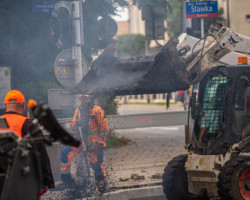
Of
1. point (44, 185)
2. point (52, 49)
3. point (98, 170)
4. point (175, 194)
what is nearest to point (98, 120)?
point (98, 170)

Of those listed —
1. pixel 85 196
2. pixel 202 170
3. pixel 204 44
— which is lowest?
pixel 85 196

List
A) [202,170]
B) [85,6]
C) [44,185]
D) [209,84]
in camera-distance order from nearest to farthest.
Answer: [44,185]
[202,170]
[209,84]
[85,6]

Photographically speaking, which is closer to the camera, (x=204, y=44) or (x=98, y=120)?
(x=204, y=44)

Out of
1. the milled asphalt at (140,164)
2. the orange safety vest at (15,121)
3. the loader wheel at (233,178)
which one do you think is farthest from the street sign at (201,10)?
the orange safety vest at (15,121)

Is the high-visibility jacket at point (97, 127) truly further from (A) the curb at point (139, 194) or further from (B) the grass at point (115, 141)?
(B) the grass at point (115, 141)

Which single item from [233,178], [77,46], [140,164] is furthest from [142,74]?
[140,164]

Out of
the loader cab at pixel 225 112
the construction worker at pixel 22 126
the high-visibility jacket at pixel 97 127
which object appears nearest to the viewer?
the construction worker at pixel 22 126

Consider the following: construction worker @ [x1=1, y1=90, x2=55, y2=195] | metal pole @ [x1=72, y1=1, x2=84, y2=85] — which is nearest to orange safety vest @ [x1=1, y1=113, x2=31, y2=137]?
construction worker @ [x1=1, y1=90, x2=55, y2=195]

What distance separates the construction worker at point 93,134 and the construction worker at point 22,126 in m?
3.40

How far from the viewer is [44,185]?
532cm

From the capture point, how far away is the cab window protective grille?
24.2 feet

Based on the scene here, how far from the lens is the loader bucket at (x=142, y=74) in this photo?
7.24 m

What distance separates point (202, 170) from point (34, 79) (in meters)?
6.96

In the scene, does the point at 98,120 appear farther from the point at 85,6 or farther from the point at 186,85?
the point at 85,6
